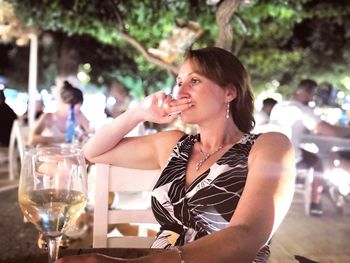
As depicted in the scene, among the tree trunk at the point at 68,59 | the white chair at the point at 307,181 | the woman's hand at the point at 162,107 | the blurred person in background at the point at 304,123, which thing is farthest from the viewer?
the tree trunk at the point at 68,59

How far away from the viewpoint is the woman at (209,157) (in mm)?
1319

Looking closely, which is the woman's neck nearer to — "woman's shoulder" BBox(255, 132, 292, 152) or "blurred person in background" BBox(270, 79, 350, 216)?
"woman's shoulder" BBox(255, 132, 292, 152)

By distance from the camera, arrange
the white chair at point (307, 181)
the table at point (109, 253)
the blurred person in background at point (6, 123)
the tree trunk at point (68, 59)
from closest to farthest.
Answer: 1. the table at point (109, 253)
2. the blurred person in background at point (6, 123)
3. the white chair at point (307, 181)
4. the tree trunk at point (68, 59)

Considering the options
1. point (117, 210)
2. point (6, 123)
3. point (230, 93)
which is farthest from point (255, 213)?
point (6, 123)

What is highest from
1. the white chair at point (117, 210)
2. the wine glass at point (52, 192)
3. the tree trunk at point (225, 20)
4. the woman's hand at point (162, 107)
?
the tree trunk at point (225, 20)

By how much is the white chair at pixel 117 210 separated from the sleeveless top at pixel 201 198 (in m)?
0.28

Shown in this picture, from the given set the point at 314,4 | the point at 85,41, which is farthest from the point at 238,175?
the point at 85,41

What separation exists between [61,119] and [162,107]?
3675 millimetres

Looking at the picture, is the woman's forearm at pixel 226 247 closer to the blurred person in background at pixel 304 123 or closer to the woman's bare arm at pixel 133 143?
the woman's bare arm at pixel 133 143

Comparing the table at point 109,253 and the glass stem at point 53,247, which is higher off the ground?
the glass stem at point 53,247

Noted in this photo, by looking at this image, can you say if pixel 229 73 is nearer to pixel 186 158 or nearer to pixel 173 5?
pixel 186 158

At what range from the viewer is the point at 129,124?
1848mm

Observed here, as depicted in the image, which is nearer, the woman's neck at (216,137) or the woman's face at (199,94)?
the woman's face at (199,94)

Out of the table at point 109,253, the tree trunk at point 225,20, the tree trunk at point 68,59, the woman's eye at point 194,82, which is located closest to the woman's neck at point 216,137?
the woman's eye at point 194,82
